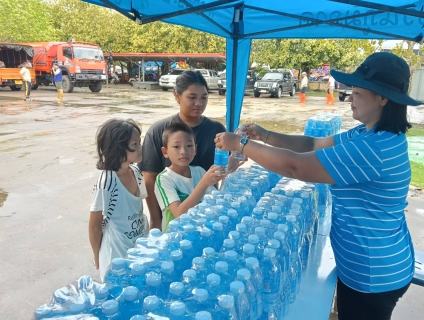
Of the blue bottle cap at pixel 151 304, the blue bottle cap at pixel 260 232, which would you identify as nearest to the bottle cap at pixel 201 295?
the blue bottle cap at pixel 151 304

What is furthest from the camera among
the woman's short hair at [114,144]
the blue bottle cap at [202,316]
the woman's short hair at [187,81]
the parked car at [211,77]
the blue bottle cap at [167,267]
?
the parked car at [211,77]

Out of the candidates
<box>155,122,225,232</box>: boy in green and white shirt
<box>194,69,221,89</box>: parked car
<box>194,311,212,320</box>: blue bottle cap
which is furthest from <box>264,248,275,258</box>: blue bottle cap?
<box>194,69,221,89</box>: parked car

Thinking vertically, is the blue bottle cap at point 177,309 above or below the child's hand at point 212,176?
below

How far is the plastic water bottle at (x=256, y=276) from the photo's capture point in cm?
120

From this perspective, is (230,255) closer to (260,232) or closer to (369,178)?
(260,232)

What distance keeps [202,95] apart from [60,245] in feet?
8.77

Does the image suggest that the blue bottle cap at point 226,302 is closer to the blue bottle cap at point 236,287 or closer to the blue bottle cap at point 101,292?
the blue bottle cap at point 236,287

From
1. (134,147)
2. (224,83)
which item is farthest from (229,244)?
(224,83)

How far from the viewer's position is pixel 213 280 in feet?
3.47

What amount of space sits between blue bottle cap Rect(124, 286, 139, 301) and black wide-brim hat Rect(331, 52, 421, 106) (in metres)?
1.27

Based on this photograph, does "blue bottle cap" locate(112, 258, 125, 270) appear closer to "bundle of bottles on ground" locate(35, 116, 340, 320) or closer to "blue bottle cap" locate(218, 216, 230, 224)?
"bundle of bottles on ground" locate(35, 116, 340, 320)

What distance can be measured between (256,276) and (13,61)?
25192 millimetres

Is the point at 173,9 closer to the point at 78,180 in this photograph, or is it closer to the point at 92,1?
the point at 92,1

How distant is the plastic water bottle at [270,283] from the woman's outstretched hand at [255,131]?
109cm
